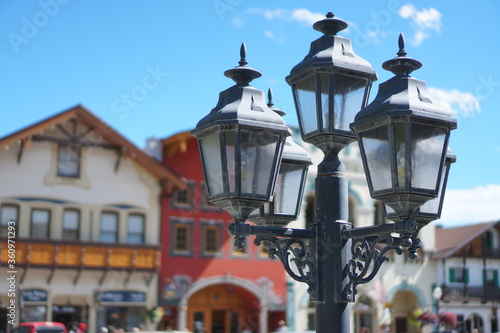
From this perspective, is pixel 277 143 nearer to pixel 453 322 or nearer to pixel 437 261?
pixel 453 322

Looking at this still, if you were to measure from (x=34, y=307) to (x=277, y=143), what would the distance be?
26.4 meters

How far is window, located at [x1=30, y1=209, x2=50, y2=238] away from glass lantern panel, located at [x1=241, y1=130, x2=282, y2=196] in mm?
26282

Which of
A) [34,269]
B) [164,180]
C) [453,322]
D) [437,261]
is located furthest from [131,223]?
[437,261]

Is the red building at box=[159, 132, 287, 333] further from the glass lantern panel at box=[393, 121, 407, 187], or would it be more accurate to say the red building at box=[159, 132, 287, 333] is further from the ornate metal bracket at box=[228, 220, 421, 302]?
the glass lantern panel at box=[393, 121, 407, 187]

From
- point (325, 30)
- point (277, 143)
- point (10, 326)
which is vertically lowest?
point (10, 326)

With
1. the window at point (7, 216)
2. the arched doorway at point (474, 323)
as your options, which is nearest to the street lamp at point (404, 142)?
the window at point (7, 216)

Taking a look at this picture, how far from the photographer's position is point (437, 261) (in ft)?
129

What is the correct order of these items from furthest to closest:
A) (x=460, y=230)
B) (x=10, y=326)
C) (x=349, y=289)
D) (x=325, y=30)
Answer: (x=460, y=230)
(x=10, y=326)
(x=325, y=30)
(x=349, y=289)

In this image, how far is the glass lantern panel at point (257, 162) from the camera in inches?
175

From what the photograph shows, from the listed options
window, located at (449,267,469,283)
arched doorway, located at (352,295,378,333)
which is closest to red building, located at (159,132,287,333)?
arched doorway, located at (352,295,378,333)

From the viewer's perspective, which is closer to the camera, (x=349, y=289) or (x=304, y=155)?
(x=349, y=289)

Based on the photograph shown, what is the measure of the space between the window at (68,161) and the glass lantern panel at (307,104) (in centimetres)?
2630

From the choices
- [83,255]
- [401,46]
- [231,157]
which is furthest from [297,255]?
[83,255]

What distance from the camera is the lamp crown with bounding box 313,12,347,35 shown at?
505 cm
